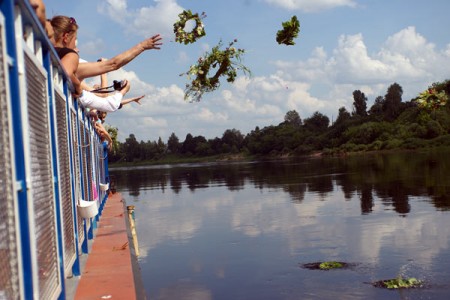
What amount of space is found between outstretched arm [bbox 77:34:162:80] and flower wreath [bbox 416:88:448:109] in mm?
3502

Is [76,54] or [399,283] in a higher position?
[76,54]

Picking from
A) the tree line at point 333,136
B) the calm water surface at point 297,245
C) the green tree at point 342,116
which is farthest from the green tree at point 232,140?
the calm water surface at point 297,245

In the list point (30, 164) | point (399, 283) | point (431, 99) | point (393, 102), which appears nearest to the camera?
point (30, 164)

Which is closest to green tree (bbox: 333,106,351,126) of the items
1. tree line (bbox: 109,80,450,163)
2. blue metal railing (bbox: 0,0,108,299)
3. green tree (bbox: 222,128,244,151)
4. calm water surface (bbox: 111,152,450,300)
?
tree line (bbox: 109,80,450,163)

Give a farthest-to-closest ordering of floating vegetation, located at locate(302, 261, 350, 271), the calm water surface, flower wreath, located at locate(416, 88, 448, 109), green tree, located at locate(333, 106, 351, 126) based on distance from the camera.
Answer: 1. green tree, located at locate(333, 106, 351, 126)
2. floating vegetation, located at locate(302, 261, 350, 271)
3. the calm water surface
4. flower wreath, located at locate(416, 88, 448, 109)

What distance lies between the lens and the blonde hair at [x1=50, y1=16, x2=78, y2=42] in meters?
6.07

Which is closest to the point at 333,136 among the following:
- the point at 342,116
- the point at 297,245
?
the point at 342,116

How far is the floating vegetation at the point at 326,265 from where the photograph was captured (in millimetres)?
13925

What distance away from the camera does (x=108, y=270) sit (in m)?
6.98

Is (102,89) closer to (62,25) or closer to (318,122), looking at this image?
(62,25)

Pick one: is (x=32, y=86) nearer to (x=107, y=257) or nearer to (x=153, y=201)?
(x=107, y=257)

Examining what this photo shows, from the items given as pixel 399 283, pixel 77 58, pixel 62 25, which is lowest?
pixel 399 283

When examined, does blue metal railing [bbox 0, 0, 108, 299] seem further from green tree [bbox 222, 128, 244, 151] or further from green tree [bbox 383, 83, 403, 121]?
green tree [bbox 222, 128, 244, 151]

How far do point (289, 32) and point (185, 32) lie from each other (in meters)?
1.60
